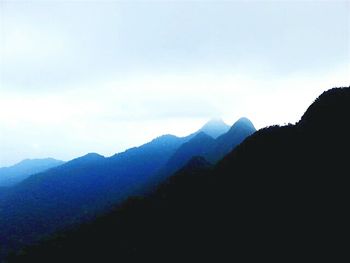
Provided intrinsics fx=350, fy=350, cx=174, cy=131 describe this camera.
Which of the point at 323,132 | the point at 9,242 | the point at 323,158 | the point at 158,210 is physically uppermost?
the point at 323,132

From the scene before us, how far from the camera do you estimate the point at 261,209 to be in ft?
210

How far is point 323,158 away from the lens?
59062 mm

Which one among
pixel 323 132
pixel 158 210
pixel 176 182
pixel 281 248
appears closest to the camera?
pixel 281 248

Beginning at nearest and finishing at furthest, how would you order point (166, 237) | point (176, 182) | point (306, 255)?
point (306, 255), point (166, 237), point (176, 182)

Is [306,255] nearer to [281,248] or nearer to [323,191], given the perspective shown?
[281,248]

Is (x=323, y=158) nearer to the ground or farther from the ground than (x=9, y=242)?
farther from the ground

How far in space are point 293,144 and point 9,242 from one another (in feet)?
605

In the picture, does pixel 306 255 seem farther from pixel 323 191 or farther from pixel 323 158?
pixel 323 158

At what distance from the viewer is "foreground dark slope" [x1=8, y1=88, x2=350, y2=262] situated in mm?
51031

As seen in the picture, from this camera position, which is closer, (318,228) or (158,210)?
(318,228)

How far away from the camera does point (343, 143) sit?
57.0m

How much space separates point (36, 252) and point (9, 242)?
91940 millimetres

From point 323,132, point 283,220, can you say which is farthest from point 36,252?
point 323,132

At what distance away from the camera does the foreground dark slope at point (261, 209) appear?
51031 mm
